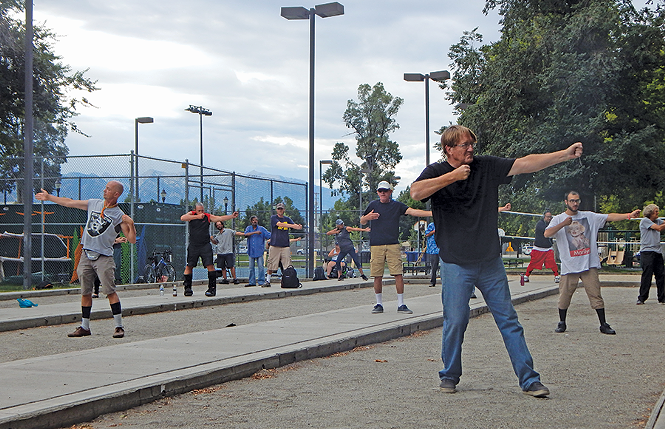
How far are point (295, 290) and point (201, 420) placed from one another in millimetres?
12748

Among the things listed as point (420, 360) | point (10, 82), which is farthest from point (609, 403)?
point (10, 82)

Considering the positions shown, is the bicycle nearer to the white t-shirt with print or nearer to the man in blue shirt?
the man in blue shirt

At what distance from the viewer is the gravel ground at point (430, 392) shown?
16.5ft

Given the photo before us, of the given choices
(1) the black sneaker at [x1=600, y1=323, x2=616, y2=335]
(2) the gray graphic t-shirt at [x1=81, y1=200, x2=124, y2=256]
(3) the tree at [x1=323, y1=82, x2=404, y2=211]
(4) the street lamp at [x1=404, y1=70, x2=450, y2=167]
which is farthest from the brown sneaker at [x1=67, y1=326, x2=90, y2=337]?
(3) the tree at [x1=323, y1=82, x2=404, y2=211]

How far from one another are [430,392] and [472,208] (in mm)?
1485

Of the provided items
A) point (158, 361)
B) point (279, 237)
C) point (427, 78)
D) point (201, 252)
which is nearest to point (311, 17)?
point (279, 237)

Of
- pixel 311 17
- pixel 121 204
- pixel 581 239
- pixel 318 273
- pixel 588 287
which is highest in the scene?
pixel 311 17

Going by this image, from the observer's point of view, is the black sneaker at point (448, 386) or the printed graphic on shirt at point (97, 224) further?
the printed graphic on shirt at point (97, 224)

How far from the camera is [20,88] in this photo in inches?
1021

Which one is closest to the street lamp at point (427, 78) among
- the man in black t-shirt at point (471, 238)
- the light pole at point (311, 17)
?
the light pole at point (311, 17)

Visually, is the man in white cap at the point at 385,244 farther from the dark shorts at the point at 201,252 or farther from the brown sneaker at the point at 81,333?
the dark shorts at the point at 201,252

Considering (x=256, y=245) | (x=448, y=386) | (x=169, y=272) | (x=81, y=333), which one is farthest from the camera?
(x=169, y=272)

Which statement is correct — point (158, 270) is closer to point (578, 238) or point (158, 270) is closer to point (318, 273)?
point (318, 273)

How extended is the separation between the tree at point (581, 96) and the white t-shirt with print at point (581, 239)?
2105cm
